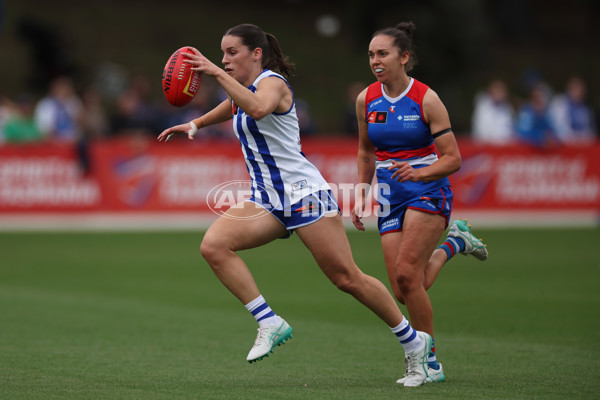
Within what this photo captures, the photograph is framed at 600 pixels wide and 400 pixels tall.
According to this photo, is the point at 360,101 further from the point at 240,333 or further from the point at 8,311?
the point at 8,311

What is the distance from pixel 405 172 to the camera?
21.6ft

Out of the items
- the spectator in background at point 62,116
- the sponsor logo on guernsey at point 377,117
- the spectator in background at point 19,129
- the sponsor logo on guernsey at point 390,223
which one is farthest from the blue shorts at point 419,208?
the spectator in background at point 19,129

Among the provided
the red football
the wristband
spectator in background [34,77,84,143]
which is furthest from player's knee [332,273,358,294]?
spectator in background [34,77,84,143]

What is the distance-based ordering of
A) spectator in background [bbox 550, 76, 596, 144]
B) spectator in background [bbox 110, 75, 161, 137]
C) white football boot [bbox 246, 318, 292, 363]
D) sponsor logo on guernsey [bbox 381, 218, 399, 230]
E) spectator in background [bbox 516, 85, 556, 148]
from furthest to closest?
spectator in background [bbox 550, 76, 596, 144] → spectator in background [bbox 516, 85, 556, 148] → spectator in background [bbox 110, 75, 161, 137] → sponsor logo on guernsey [bbox 381, 218, 399, 230] → white football boot [bbox 246, 318, 292, 363]

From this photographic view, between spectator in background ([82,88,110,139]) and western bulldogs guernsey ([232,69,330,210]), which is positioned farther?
spectator in background ([82,88,110,139])

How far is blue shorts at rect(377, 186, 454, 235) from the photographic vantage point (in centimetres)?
700

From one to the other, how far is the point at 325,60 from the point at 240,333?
29.3 metres

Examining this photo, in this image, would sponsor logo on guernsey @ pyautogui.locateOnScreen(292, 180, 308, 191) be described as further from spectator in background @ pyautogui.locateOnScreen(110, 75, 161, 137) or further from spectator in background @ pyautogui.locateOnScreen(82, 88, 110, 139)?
spectator in background @ pyautogui.locateOnScreen(110, 75, 161, 137)

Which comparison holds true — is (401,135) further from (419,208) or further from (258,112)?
(258,112)

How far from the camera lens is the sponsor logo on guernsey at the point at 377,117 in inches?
277

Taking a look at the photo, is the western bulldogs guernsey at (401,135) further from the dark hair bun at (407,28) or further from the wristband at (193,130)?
the wristband at (193,130)

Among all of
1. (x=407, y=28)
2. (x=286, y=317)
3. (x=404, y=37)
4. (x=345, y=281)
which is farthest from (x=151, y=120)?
(x=345, y=281)

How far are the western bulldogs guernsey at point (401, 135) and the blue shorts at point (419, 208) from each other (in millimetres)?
38

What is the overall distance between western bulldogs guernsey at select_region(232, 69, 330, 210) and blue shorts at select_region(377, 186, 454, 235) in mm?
733
